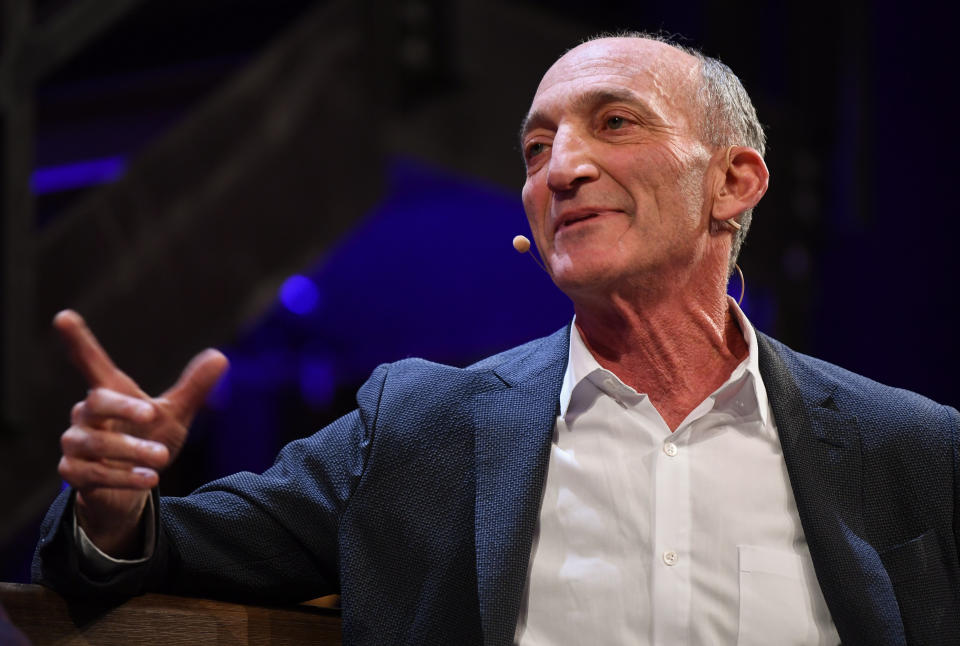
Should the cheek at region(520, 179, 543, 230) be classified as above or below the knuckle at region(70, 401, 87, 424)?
above

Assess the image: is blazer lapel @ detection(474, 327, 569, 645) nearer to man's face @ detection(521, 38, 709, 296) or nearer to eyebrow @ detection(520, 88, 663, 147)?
man's face @ detection(521, 38, 709, 296)

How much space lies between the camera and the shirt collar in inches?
67.8

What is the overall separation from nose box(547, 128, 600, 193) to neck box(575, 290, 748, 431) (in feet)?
0.59

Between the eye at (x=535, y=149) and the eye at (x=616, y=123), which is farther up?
the eye at (x=616, y=123)

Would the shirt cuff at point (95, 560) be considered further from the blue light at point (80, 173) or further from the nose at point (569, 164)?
the blue light at point (80, 173)

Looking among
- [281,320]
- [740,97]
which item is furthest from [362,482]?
[281,320]

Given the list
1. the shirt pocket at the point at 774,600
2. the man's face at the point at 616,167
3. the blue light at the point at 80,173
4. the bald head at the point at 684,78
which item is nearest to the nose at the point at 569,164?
the man's face at the point at 616,167

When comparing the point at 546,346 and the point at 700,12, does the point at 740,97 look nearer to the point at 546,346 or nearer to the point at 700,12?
the point at 546,346

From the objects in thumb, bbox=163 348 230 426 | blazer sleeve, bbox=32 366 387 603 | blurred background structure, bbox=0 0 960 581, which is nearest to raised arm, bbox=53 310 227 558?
thumb, bbox=163 348 230 426

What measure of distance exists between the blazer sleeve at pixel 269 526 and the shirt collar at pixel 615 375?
11.0 inches

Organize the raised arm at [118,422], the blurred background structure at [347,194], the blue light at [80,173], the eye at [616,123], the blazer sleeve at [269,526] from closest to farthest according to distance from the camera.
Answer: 1. the raised arm at [118,422]
2. the blazer sleeve at [269,526]
3. the eye at [616,123]
4. the blurred background structure at [347,194]
5. the blue light at [80,173]

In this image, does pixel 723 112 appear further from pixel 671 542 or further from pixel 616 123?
pixel 671 542

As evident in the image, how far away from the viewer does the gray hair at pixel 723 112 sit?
73.0 inches

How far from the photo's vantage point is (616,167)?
176cm
